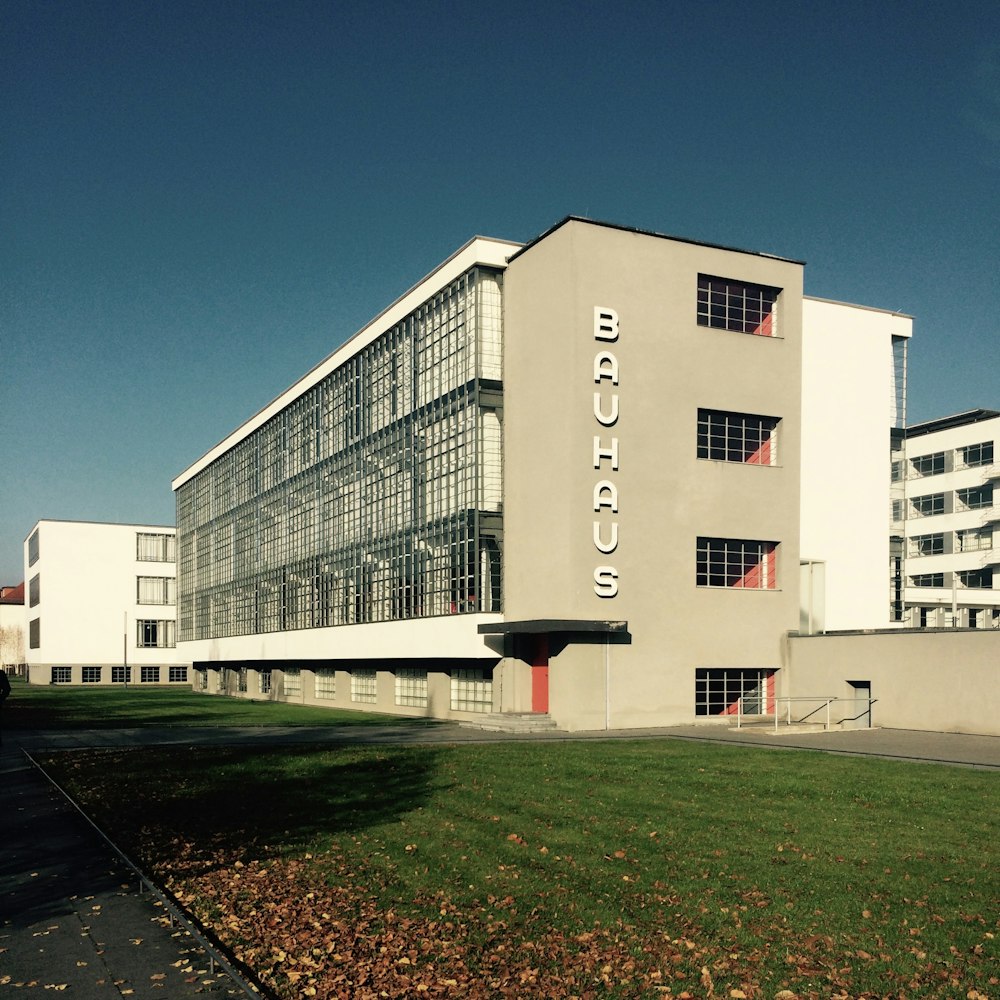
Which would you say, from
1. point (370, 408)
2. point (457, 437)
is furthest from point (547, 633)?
point (370, 408)

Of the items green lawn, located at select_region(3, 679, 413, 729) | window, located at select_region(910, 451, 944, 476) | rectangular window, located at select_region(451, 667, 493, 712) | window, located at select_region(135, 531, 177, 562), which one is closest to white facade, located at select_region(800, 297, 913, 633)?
rectangular window, located at select_region(451, 667, 493, 712)

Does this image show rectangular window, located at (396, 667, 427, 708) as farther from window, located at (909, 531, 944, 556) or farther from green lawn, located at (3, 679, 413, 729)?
window, located at (909, 531, 944, 556)

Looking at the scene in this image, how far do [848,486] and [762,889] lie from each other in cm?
3503

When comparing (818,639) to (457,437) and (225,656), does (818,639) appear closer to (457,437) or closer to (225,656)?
(457,437)

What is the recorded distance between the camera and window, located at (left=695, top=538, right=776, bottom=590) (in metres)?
41.7

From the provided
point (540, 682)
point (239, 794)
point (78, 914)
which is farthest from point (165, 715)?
point (78, 914)

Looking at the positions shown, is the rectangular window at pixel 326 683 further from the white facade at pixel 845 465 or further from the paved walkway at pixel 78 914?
the paved walkway at pixel 78 914

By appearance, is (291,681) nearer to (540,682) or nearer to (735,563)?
(540,682)

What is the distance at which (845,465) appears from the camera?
150 ft

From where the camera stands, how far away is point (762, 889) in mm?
13086

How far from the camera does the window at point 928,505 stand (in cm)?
9094

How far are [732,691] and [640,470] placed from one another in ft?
30.5

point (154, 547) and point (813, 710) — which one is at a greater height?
point (154, 547)

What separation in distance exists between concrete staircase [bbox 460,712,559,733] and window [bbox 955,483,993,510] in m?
60.0
